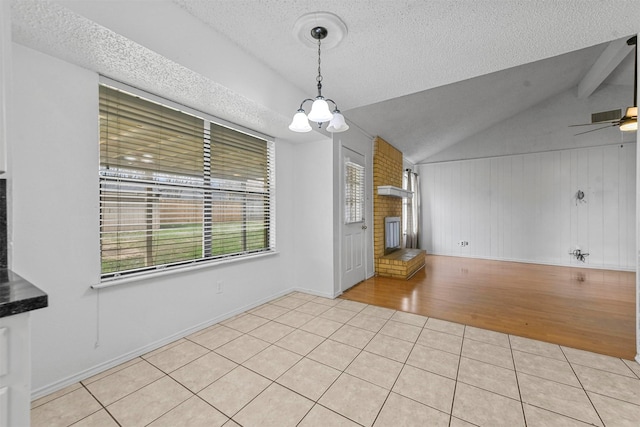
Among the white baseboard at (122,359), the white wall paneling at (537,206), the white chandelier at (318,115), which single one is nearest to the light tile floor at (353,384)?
the white baseboard at (122,359)

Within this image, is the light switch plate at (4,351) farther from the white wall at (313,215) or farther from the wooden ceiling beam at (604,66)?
the wooden ceiling beam at (604,66)

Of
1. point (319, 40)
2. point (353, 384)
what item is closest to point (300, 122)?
point (319, 40)

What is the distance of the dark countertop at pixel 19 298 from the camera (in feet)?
2.44

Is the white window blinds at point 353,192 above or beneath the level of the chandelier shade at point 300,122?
beneath

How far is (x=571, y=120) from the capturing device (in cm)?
555

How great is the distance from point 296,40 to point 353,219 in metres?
2.61

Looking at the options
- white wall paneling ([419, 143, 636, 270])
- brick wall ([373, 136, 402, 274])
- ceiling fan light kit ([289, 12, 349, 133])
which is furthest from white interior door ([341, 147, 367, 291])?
white wall paneling ([419, 143, 636, 270])

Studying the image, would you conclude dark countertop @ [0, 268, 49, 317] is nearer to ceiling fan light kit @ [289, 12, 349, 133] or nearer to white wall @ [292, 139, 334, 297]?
ceiling fan light kit @ [289, 12, 349, 133]

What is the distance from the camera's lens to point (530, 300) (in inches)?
137

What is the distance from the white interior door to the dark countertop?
315cm

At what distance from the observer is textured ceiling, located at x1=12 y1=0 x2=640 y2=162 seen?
149 cm

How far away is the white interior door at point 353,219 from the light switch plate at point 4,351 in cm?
324

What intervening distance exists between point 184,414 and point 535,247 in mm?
7303

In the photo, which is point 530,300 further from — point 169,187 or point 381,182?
point 169,187
